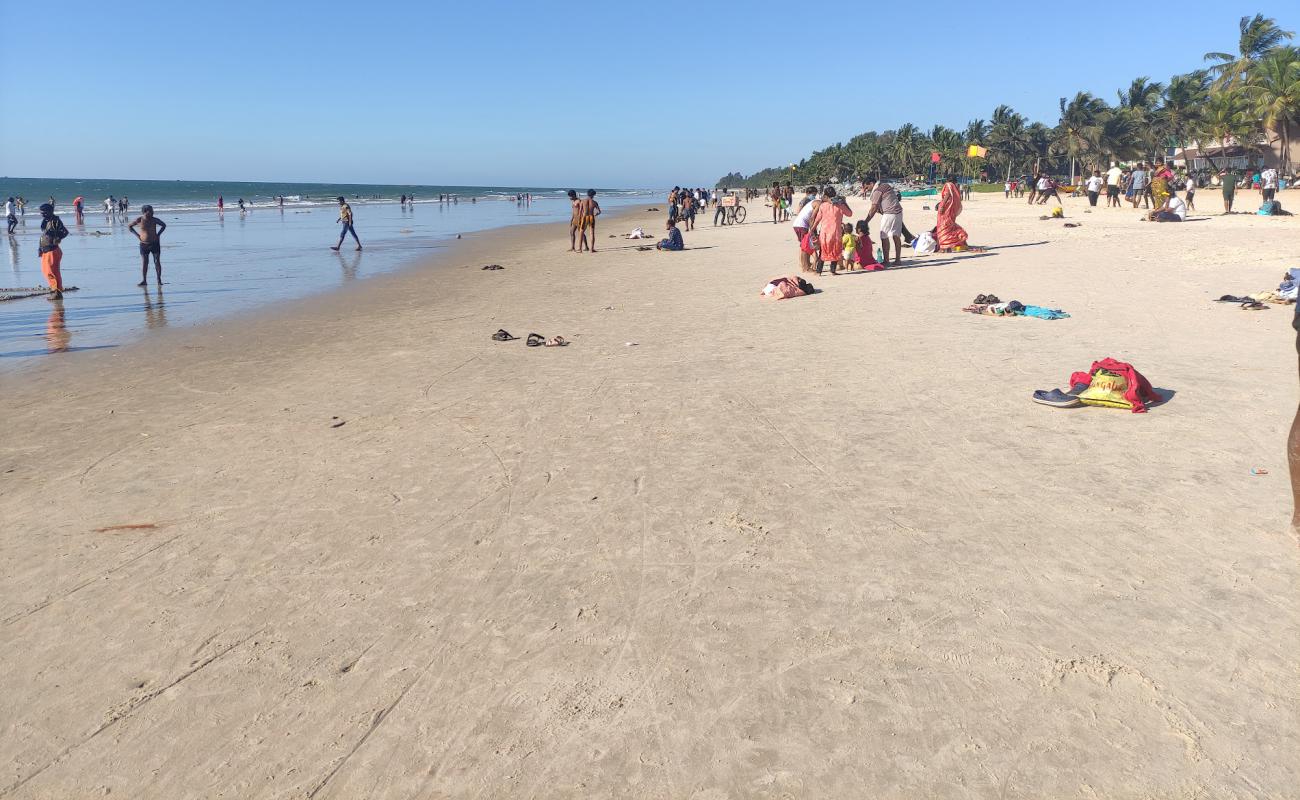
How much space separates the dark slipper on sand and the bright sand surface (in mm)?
270

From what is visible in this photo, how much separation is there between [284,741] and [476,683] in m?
0.71

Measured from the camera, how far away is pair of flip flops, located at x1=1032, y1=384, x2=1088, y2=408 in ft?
21.9

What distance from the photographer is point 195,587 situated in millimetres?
4141

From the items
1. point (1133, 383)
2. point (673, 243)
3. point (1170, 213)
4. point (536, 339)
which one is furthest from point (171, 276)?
point (1170, 213)

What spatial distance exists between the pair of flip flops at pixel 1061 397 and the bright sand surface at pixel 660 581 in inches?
10.7

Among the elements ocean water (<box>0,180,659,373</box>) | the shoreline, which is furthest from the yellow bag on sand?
ocean water (<box>0,180,659,373</box>)

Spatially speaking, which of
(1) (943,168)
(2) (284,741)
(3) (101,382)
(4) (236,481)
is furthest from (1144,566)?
(1) (943,168)

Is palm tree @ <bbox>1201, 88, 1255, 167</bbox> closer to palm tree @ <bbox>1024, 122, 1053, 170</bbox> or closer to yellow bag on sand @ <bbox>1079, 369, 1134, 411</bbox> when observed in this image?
palm tree @ <bbox>1024, 122, 1053, 170</bbox>

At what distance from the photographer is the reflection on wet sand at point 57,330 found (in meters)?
10.9

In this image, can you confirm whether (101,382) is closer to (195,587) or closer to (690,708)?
(195,587)

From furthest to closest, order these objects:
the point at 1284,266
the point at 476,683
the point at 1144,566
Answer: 1. the point at 1284,266
2. the point at 1144,566
3. the point at 476,683

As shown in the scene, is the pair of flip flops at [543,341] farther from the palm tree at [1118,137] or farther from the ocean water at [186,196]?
the palm tree at [1118,137]

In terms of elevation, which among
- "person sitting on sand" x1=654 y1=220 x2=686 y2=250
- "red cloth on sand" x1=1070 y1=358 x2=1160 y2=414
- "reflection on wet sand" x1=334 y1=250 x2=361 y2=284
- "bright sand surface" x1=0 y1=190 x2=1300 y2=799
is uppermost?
Answer: "person sitting on sand" x1=654 y1=220 x2=686 y2=250

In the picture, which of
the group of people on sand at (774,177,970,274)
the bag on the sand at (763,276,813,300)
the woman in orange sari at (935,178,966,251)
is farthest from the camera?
the woman in orange sari at (935,178,966,251)
